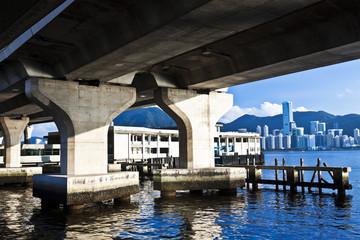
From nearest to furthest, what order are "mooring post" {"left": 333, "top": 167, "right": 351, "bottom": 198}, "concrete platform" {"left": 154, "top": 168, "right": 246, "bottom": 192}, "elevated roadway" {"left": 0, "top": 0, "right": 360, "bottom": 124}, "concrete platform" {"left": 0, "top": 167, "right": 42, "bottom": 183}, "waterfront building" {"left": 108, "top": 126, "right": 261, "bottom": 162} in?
"elevated roadway" {"left": 0, "top": 0, "right": 360, "bottom": 124} → "mooring post" {"left": 333, "top": 167, "right": 351, "bottom": 198} → "concrete platform" {"left": 154, "top": 168, "right": 246, "bottom": 192} → "concrete platform" {"left": 0, "top": 167, "right": 42, "bottom": 183} → "waterfront building" {"left": 108, "top": 126, "right": 261, "bottom": 162}

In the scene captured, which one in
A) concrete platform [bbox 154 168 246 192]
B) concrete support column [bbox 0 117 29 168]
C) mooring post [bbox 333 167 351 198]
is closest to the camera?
mooring post [bbox 333 167 351 198]

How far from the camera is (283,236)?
1725 cm

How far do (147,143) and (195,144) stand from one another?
6568 cm

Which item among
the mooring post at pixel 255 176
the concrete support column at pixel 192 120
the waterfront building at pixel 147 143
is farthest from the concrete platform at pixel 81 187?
the waterfront building at pixel 147 143

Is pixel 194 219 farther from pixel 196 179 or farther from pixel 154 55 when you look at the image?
pixel 196 179

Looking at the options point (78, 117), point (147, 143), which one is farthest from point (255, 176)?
point (147, 143)

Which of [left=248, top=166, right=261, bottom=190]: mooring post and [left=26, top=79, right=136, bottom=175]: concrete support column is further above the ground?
[left=26, top=79, right=136, bottom=175]: concrete support column

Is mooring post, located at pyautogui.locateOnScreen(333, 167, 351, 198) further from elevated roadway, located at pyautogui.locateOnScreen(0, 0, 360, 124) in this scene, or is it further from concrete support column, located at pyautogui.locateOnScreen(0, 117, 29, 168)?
concrete support column, located at pyautogui.locateOnScreen(0, 117, 29, 168)

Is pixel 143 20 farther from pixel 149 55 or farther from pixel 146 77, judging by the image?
pixel 146 77

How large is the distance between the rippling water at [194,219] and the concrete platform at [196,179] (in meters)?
1.05

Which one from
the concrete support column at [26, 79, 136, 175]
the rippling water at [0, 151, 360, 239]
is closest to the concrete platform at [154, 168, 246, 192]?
the rippling water at [0, 151, 360, 239]

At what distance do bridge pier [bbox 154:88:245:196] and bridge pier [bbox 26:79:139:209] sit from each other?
4004 mm

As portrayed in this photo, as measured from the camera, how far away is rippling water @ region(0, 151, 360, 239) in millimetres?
17781

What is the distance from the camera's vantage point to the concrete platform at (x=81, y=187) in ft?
75.8
